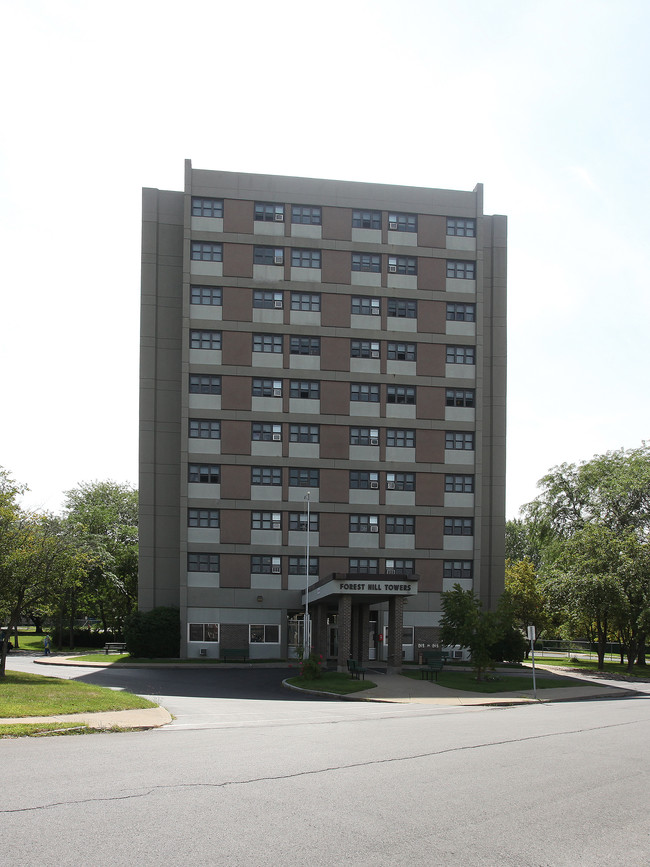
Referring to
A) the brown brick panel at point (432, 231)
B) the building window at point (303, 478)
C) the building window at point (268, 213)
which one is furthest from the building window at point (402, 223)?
the building window at point (303, 478)

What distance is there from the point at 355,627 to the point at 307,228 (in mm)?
26558

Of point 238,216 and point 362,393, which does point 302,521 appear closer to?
point 362,393

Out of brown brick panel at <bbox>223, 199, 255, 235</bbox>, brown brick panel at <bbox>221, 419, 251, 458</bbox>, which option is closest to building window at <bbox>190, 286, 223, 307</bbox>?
brown brick panel at <bbox>223, 199, 255, 235</bbox>

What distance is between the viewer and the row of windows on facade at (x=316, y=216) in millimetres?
55750

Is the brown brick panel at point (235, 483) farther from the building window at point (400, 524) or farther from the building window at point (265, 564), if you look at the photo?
the building window at point (400, 524)

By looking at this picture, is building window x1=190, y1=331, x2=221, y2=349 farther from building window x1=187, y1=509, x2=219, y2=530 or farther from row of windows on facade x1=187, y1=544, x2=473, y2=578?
row of windows on facade x1=187, y1=544, x2=473, y2=578

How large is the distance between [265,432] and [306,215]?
49.7ft

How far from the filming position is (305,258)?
5628 cm

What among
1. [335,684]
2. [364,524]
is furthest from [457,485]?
[335,684]

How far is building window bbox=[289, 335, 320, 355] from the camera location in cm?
5556

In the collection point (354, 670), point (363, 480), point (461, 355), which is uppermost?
point (461, 355)

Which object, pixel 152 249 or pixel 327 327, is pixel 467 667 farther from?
pixel 152 249

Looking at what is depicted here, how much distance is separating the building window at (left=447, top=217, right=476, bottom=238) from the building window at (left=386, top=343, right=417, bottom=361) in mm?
8648

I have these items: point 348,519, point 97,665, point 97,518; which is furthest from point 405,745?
point 97,518
